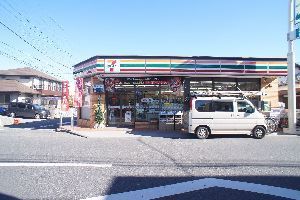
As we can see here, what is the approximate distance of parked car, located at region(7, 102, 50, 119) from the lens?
31.7 m

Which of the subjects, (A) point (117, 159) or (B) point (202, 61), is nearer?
(A) point (117, 159)

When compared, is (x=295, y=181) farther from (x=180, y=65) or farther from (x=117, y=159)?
(x=180, y=65)

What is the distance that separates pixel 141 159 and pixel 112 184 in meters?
2.76

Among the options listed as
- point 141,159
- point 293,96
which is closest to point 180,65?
point 293,96

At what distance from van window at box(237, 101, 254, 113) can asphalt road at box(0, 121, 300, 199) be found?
1730 millimetres

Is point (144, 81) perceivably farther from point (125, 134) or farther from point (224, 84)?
point (224, 84)

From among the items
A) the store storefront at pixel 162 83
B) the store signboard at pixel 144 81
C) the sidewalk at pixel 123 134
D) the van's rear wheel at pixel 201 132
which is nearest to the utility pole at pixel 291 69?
the store storefront at pixel 162 83

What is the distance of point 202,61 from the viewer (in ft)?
57.6

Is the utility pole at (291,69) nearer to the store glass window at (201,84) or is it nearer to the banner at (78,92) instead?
the store glass window at (201,84)

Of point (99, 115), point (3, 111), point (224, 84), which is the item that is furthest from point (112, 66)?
point (3, 111)

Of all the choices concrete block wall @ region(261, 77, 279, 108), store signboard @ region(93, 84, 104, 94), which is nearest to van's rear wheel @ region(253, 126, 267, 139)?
concrete block wall @ region(261, 77, 279, 108)

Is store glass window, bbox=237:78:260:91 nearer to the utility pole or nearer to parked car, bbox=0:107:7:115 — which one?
the utility pole

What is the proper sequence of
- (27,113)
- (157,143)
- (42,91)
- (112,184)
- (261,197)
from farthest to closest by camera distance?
(42,91) → (27,113) → (157,143) → (112,184) → (261,197)

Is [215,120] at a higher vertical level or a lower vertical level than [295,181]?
higher
